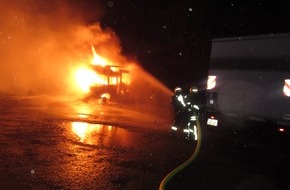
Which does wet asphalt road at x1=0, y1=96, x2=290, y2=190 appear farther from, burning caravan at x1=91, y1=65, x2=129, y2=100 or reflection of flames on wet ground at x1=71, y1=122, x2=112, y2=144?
burning caravan at x1=91, y1=65, x2=129, y2=100

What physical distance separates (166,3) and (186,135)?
1263 cm

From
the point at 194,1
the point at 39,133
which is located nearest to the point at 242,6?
the point at 194,1

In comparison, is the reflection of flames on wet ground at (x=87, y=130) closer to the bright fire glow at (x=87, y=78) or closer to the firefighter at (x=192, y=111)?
the firefighter at (x=192, y=111)

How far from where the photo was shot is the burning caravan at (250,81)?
746 centimetres

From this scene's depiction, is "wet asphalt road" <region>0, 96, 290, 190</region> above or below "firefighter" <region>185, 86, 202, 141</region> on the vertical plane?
below

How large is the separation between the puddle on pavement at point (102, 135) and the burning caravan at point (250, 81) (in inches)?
92.9

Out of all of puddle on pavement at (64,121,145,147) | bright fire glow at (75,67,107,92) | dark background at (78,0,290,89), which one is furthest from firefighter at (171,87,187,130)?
bright fire glow at (75,67,107,92)

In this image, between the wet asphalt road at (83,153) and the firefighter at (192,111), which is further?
the firefighter at (192,111)

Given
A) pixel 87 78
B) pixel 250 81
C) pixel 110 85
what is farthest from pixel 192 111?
pixel 87 78

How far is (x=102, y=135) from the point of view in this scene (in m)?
8.92

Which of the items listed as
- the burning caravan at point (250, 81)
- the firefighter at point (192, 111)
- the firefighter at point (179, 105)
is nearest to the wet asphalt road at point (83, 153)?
the firefighter at point (192, 111)

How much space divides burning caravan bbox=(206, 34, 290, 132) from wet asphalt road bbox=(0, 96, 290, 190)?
1.02 m

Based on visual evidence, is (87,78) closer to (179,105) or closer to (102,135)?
(102,135)

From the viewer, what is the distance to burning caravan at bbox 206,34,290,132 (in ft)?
24.5
